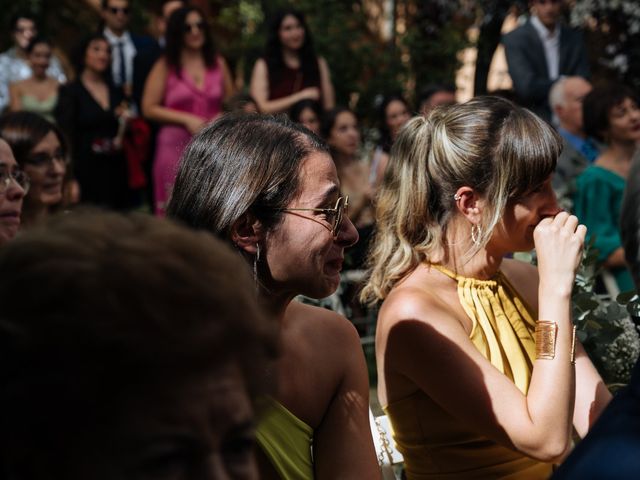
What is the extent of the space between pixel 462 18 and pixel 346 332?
7.96 metres

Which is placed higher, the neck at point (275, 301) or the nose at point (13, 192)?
the nose at point (13, 192)

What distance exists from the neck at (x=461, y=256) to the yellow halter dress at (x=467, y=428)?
0.09 ft

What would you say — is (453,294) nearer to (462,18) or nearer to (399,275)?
(399,275)

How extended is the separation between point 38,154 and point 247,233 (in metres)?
2.63

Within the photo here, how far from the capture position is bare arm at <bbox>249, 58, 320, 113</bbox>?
804cm

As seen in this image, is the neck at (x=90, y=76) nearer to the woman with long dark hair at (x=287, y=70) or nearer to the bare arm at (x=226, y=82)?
the bare arm at (x=226, y=82)

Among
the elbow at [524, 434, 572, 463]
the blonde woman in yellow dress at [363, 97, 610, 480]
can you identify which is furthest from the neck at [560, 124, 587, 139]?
the elbow at [524, 434, 572, 463]

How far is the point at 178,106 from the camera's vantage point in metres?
7.90

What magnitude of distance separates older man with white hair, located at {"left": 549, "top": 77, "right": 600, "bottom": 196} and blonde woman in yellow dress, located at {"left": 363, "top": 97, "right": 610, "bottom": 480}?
3569 mm

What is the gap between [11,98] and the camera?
8.44 meters

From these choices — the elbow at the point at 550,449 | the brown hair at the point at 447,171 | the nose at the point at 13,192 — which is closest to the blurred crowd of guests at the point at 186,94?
the brown hair at the point at 447,171

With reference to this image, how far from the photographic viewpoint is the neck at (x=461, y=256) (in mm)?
3363

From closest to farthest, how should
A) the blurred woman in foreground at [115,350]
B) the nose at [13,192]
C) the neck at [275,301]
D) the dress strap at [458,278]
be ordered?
the blurred woman in foreground at [115,350]
the neck at [275,301]
the dress strap at [458,278]
the nose at [13,192]

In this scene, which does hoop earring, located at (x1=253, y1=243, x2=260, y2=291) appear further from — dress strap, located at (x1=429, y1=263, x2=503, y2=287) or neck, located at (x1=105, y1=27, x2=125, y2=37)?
neck, located at (x1=105, y1=27, x2=125, y2=37)
